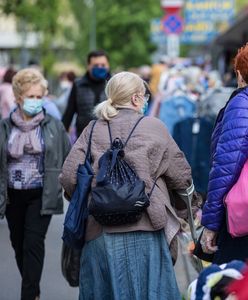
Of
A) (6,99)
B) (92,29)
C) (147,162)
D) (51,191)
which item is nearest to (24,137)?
(51,191)

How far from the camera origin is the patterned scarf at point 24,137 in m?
6.38

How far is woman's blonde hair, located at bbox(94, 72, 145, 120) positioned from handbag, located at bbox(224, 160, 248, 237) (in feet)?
2.72

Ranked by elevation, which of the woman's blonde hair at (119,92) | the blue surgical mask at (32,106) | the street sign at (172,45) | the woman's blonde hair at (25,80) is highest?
the woman's blonde hair at (119,92)

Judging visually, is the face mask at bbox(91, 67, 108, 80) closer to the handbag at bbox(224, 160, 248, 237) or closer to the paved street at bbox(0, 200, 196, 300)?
the paved street at bbox(0, 200, 196, 300)

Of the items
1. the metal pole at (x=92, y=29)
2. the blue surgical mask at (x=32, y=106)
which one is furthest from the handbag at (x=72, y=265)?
the metal pole at (x=92, y=29)

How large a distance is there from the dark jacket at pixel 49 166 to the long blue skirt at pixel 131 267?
126 cm

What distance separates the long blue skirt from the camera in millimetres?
5055

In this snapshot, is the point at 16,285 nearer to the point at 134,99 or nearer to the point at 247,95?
the point at 134,99

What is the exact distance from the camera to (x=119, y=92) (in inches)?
203

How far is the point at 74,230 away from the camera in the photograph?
5148 millimetres

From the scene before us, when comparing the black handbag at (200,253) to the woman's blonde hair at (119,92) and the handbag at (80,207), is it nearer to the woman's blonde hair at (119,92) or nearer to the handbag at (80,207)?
the handbag at (80,207)

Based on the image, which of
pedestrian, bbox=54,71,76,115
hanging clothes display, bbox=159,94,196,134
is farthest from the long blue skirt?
pedestrian, bbox=54,71,76,115

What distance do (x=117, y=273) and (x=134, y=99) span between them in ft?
3.17

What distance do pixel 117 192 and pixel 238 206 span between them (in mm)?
656
